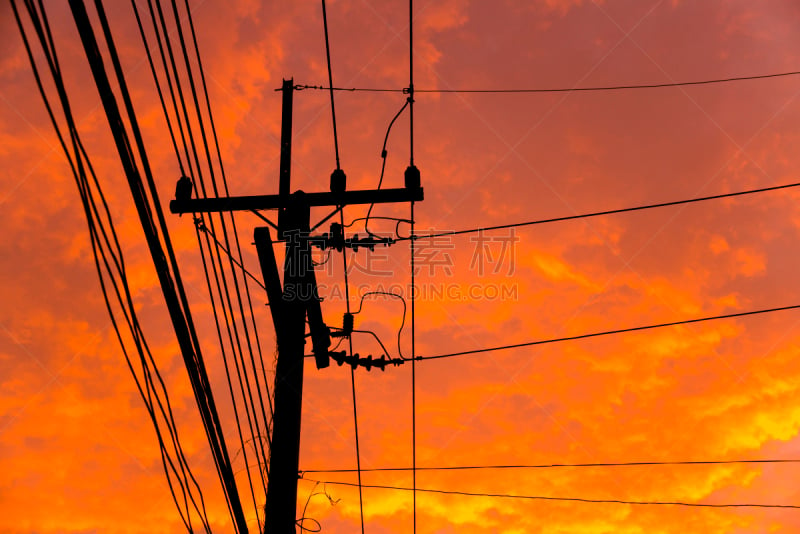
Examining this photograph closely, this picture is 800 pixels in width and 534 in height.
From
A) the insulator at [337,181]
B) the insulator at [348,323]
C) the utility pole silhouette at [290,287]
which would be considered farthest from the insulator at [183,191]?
the insulator at [348,323]

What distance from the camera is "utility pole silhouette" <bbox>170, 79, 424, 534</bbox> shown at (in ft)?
17.3

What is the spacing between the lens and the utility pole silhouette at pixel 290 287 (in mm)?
5258

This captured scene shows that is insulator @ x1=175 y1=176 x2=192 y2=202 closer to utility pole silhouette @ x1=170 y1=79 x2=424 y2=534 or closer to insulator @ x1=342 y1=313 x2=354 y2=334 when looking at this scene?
utility pole silhouette @ x1=170 y1=79 x2=424 y2=534

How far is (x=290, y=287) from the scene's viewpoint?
609 cm

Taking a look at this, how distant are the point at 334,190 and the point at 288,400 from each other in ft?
7.84

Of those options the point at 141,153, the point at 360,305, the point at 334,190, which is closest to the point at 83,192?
the point at 141,153

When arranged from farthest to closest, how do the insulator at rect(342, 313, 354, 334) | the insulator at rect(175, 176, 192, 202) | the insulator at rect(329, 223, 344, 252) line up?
1. the insulator at rect(342, 313, 354, 334)
2. the insulator at rect(329, 223, 344, 252)
3. the insulator at rect(175, 176, 192, 202)

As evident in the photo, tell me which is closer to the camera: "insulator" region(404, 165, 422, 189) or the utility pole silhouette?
the utility pole silhouette

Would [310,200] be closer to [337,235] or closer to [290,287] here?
[337,235]

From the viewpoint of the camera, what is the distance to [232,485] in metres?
4.55

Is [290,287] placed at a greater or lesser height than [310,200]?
lesser

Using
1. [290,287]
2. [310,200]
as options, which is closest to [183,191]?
[310,200]

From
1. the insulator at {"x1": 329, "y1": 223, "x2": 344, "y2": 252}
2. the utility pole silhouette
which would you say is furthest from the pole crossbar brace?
the insulator at {"x1": 329, "y1": 223, "x2": 344, "y2": 252}

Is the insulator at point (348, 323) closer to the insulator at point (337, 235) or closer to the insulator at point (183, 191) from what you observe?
the insulator at point (337, 235)
